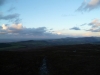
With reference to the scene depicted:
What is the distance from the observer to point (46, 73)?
3161 centimetres

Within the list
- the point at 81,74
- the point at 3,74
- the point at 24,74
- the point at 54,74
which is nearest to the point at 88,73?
the point at 81,74

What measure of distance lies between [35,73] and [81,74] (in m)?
9.06

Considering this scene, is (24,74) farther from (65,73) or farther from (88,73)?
(88,73)

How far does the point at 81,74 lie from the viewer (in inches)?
1256

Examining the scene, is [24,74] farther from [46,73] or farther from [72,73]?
[72,73]

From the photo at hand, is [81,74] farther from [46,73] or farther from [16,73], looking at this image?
[16,73]

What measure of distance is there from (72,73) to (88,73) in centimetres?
317

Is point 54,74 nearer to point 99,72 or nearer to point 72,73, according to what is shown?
point 72,73

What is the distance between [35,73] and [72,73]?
24.5 feet

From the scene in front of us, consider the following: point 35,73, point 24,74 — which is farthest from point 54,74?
point 24,74

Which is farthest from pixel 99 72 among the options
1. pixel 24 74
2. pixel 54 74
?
pixel 24 74

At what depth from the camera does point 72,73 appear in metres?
33.0

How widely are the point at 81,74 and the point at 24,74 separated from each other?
37.2 feet

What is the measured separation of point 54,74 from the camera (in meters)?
31.7
